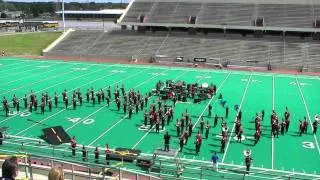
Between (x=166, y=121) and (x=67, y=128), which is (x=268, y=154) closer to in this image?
(x=166, y=121)

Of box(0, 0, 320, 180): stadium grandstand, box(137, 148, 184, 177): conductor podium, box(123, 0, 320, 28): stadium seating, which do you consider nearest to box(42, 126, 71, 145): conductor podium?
box(0, 0, 320, 180): stadium grandstand

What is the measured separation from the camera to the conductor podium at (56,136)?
1586 centimetres

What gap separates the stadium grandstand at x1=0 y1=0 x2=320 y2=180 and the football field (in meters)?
0.07

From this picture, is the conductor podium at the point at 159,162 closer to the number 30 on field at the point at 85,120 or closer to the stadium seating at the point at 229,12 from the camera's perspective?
the number 30 on field at the point at 85,120

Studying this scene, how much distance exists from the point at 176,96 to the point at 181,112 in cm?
259

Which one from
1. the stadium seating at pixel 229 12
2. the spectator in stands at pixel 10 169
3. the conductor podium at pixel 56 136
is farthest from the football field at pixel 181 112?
the stadium seating at pixel 229 12

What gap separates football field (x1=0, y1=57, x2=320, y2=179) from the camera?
14688 mm

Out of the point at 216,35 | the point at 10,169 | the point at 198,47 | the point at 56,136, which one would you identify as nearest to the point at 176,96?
the point at 56,136

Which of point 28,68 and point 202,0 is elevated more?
point 202,0

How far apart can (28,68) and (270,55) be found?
2188 centimetres

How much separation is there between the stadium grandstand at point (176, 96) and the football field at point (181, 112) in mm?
73

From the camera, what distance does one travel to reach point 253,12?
48.1 meters

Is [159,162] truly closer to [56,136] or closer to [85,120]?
[56,136]

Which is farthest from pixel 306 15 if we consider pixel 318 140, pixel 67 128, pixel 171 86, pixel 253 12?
pixel 67 128
